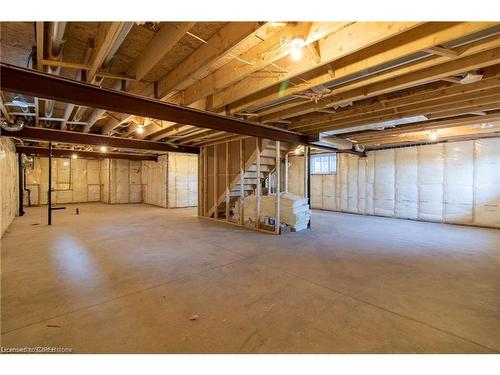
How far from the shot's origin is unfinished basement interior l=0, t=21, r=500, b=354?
1823 millimetres

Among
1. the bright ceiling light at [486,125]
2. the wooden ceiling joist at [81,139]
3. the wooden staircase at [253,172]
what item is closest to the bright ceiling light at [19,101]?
the wooden ceiling joist at [81,139]

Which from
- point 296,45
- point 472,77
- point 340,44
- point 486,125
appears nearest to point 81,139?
point 296,45

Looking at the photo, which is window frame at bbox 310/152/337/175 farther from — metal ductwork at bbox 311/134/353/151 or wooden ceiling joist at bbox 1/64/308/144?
wooden ceiling joist at bbox 1/64/308/144

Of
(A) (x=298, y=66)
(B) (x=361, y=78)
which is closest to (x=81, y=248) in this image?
(A) (x=298, y=66)

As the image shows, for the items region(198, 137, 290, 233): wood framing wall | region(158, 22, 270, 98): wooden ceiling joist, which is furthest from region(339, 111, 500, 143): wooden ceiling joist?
region(158, 22, 270, 98): wooden ceiling joist

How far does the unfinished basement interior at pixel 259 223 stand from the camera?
1.82 metres

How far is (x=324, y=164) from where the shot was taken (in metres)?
9.21

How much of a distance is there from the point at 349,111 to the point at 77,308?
4.22m

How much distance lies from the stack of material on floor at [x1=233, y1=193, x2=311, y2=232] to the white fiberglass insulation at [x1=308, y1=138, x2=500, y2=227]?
347cm

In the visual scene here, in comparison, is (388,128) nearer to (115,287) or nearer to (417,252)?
(417,252)

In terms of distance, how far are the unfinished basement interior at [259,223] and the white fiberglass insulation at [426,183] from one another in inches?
2.0

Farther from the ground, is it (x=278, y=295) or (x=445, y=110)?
(x=445, y=110)

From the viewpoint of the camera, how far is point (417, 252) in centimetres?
385

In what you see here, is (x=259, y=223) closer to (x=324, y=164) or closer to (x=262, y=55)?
(x=262, y=55)
